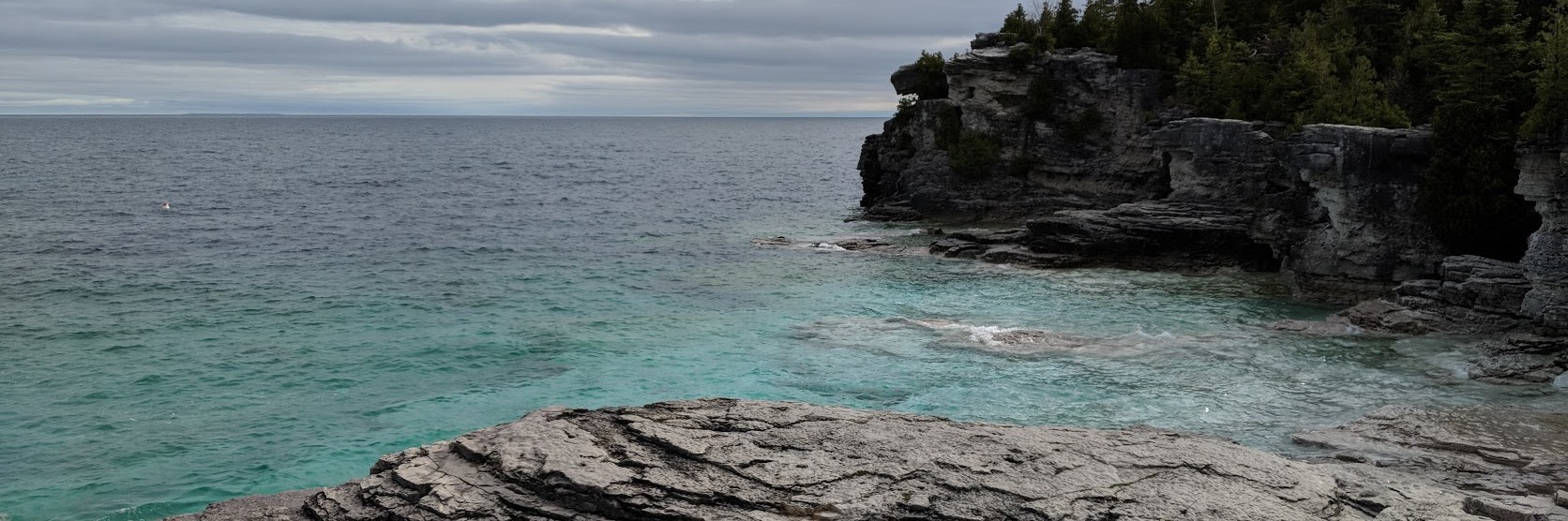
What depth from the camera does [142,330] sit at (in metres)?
34.5

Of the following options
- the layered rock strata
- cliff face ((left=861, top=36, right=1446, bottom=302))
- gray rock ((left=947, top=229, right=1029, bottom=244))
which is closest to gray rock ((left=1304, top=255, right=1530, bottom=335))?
cliff face ((left=861, top=36, right=1446, bottom=302))

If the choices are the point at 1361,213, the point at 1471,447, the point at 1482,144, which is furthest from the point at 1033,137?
the point at 1471,447

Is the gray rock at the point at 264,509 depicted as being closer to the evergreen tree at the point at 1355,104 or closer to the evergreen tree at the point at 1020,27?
the evergreen tree at the point at 1355,104

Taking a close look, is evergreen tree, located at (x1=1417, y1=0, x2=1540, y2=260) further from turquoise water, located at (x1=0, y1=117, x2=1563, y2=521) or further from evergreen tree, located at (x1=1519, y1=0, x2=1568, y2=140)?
turquoise water, located at (x1=0, y1=117, x2=1563, y2=521)

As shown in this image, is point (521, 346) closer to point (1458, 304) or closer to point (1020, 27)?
point (1458, 304)

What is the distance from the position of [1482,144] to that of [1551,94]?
14.2 ft

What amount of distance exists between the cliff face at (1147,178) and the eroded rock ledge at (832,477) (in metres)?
27.4

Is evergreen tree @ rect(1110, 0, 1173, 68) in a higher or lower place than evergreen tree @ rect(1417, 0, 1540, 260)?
higher

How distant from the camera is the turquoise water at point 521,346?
2384cm

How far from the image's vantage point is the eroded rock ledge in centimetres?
1177

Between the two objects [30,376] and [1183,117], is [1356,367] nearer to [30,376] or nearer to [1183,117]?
[1183,117]

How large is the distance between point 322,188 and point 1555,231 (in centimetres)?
9194

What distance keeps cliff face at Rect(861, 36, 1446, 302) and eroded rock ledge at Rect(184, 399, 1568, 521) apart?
27.4m

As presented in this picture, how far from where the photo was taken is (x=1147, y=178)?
5850 cm
